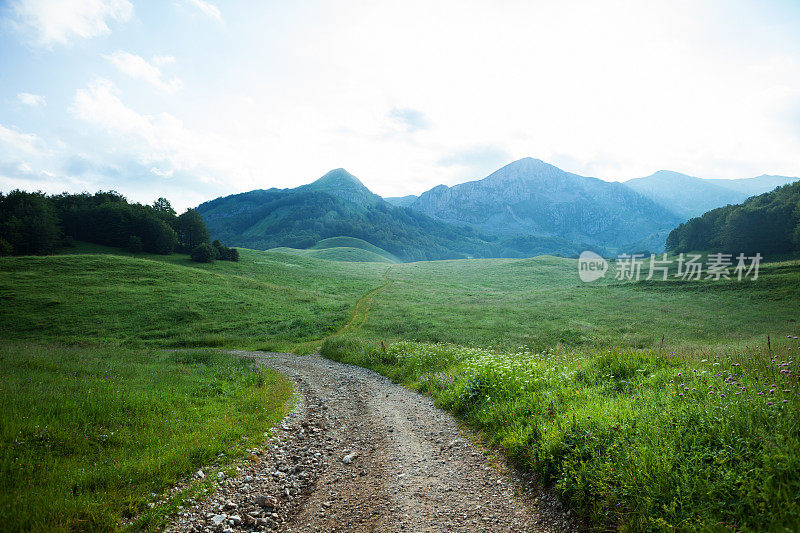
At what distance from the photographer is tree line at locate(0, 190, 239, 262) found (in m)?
58.1

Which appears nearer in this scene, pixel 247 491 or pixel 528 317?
pixel 247 491

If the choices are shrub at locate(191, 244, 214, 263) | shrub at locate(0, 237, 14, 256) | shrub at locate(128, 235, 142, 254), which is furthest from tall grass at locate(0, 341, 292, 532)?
shrub at locate(128, 235, 142, 254)

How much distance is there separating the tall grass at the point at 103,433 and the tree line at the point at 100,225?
63522 mm

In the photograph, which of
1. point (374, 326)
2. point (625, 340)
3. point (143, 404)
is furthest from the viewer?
point (374, 326)

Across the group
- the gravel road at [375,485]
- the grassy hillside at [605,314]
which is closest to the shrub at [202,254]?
the grassy hillside at [605,314]

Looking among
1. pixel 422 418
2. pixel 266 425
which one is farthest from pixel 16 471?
pixel 422 418

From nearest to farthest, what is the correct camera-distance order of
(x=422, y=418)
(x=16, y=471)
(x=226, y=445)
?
(x=16, y=471) < (x=226, y=445) < (x=422, y=418)

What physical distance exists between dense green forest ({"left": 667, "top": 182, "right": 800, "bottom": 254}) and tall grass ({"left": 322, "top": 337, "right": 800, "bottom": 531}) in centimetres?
8899

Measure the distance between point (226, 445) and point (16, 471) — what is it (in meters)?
3.89

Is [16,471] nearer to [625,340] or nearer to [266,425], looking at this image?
[266,425]

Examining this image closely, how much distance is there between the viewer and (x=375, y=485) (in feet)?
24.9

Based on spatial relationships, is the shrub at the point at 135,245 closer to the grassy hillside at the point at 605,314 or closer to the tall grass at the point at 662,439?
the grassy hillside at the point at 605,314

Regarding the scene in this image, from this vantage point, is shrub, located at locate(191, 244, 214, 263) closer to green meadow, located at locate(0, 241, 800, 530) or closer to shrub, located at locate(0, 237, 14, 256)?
shrub, located at locate(0, 237, 14, 256)

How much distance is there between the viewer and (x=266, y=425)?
429 inches
